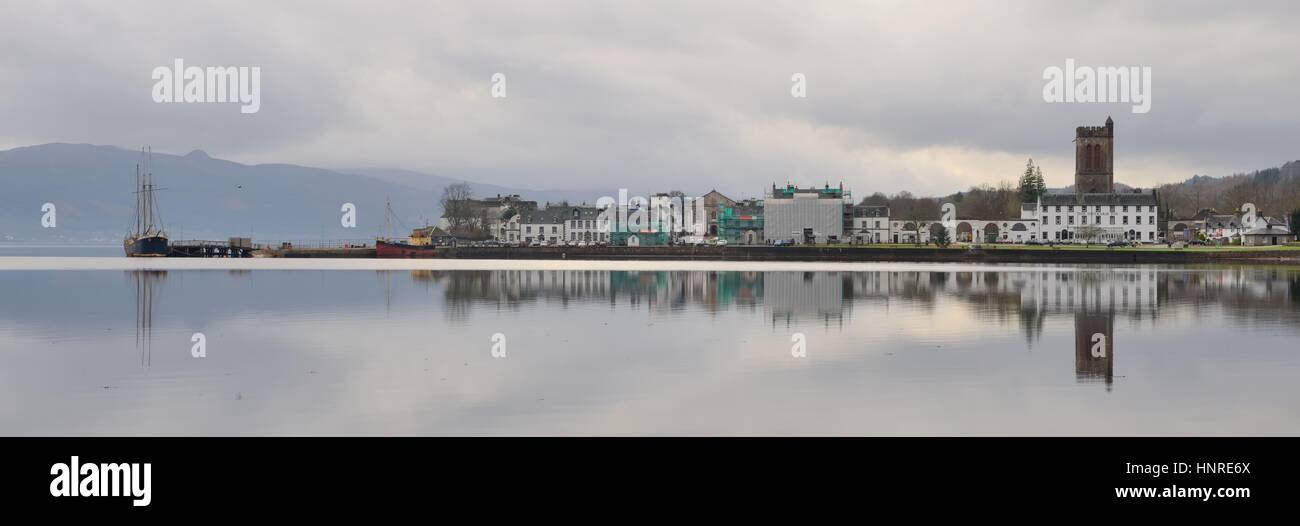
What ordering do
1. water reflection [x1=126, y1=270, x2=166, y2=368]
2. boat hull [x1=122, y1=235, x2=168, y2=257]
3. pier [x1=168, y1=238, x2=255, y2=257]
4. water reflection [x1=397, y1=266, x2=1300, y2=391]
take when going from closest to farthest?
water reflection [x1=126, y1=270, x2=166, y2=368] < water reflection [x1=397, y1=266, x2=1300, y2=391] < boat hull [x1=122, y1=235, x2=168, y2=257] < pier [x1=168, y1=238, x2=255, y2=257]

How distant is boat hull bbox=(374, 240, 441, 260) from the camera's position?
4771 inches

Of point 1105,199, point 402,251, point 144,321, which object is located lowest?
point 144,321

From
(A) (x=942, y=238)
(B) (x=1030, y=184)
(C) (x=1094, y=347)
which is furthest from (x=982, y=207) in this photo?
(C) (x=1094, y=347)

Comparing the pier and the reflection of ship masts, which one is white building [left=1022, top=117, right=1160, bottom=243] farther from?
the reflection of ship masts

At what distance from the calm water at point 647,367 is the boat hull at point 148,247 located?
82420mm

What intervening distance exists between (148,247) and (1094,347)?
110 meters

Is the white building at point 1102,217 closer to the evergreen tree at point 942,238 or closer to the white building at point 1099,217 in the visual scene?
the white building at point 1099,217

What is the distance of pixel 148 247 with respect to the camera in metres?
112

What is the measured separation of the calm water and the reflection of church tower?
0.12 meters

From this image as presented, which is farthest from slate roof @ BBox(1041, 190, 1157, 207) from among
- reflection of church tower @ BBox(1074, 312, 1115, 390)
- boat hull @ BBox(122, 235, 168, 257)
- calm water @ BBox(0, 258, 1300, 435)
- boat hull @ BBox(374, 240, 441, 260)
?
reflection of church tower @ BBox(1074, 312, 1115, 390)

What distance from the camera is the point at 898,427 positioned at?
1286cm

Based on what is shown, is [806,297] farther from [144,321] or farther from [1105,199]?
[1105,199]
